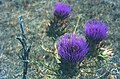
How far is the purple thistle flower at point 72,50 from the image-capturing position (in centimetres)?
324

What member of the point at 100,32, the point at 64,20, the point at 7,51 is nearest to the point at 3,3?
the point at 7,51

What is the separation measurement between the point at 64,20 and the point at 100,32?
89 centimetres

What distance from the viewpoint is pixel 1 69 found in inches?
217

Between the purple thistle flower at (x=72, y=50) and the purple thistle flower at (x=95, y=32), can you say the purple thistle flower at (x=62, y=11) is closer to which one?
the purple thistle flower at (x=95, y=32)

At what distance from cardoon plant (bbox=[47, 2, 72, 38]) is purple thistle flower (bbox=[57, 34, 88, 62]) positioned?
4.02 ft

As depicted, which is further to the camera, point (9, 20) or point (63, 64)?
point (9, 20)

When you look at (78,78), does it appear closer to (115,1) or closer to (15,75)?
(15,75)

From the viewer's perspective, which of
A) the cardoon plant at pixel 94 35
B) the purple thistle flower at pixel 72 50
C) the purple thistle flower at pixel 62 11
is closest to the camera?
the purple thistle flower at pixel 72 50

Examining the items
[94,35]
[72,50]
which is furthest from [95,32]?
[72,50]

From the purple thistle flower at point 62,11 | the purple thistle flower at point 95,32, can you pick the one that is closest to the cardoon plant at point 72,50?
the purple thistle flower at point 95,32

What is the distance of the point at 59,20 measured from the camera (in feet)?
15.0

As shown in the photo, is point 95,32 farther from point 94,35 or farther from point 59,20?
point 59,20

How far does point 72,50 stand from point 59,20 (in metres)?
1.34

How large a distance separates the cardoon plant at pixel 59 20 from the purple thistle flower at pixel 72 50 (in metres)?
1.23
